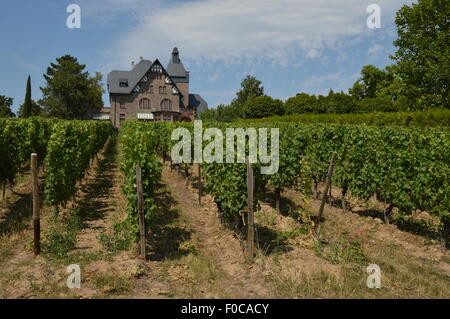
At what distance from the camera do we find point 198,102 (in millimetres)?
81125

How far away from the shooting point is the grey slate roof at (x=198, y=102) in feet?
261

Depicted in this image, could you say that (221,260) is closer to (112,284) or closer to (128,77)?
(112,284)

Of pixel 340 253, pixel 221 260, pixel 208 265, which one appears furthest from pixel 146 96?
pixel 340 253

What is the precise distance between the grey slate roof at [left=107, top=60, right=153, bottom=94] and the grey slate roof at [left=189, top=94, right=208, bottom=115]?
52.5ft

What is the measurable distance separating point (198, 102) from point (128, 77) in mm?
20392

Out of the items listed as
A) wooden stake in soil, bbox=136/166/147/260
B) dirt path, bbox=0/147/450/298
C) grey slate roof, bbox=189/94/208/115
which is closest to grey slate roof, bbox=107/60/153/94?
grey slate roof, bbox=189/94/208/115

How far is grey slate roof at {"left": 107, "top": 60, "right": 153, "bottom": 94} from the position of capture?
62.3m

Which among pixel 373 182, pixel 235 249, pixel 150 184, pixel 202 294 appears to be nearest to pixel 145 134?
pixel 150 184

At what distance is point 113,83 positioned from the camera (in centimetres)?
6272

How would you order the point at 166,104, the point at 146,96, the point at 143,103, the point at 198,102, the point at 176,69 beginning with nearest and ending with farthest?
the point at 146,96
the point at 143,103
the point at 166,104
the point at 176,69
the point at 198,102

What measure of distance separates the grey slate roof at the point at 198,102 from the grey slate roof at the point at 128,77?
15991 millimetres

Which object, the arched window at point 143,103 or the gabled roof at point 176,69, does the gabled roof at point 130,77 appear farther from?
the gabled roof at point 176,69

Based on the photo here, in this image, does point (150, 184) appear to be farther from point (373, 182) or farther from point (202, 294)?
point (373, 182)

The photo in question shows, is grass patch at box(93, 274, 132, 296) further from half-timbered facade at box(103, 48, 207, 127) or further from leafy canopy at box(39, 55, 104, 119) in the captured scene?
leafy canopy at box(39, 55, 104, 119)
